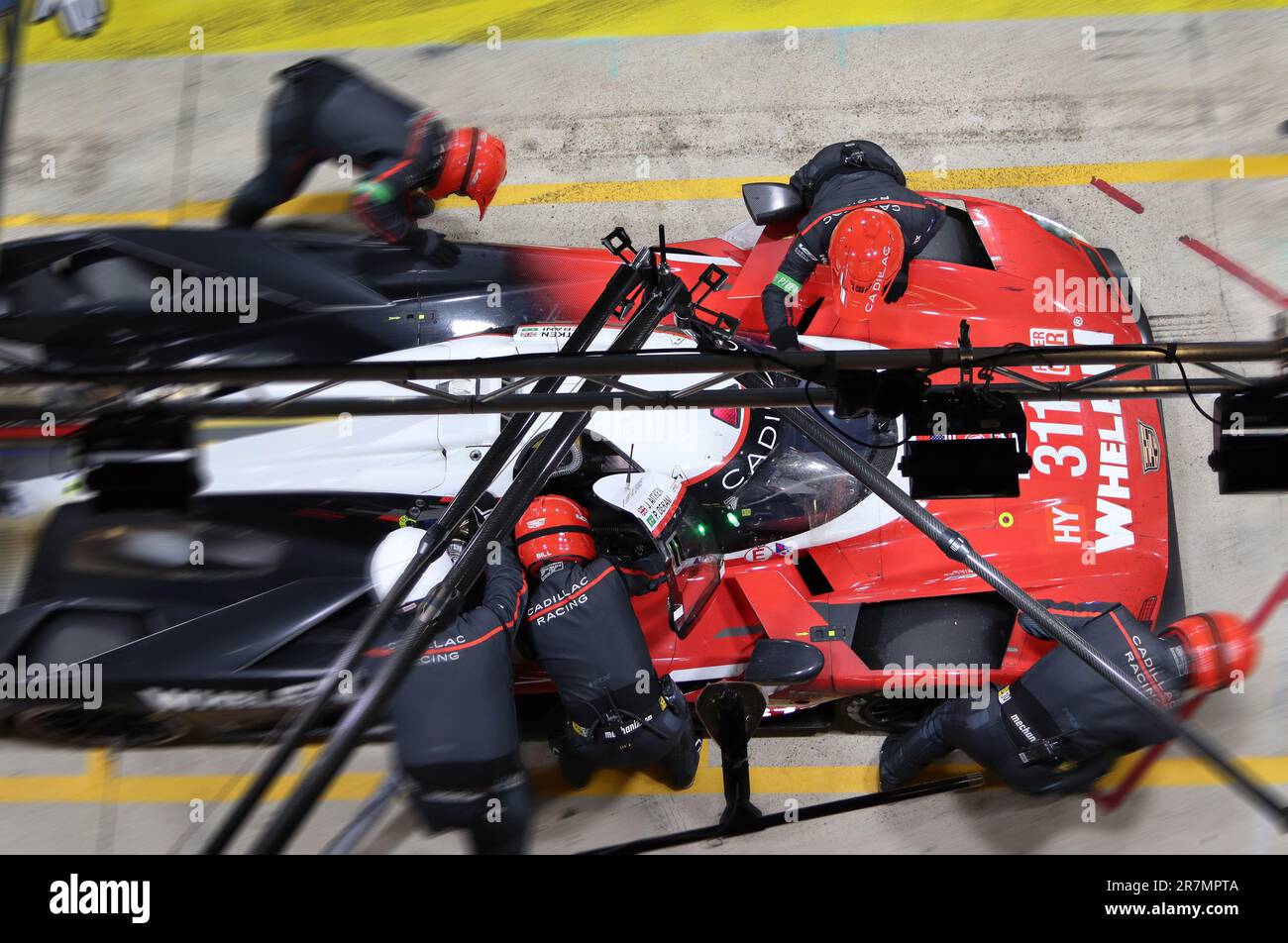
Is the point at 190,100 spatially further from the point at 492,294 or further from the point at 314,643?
the point at 314,643

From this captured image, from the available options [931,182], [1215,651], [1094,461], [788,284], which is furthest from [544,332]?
[1215,651]

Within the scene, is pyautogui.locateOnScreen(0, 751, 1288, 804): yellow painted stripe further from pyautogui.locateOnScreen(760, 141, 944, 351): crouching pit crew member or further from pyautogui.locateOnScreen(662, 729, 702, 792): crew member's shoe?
pyautogui.locateOnScreen(760, 141, 944, 351): crouching pit crew member

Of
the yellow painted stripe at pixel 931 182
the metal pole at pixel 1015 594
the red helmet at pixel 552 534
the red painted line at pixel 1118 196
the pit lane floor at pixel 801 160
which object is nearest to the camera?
the metal pole at pixel 1015 594

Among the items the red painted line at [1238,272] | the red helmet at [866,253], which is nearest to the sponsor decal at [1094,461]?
the red helmet at [866,253]

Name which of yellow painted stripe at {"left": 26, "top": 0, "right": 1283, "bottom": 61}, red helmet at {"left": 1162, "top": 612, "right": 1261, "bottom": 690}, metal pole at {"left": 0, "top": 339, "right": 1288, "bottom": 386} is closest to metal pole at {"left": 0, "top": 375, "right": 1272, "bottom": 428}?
metal pole at {"left": 0, "top": 339, "right": 1288, "bottom": 386}

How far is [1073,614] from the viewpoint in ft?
15.3

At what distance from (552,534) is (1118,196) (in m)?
4.03

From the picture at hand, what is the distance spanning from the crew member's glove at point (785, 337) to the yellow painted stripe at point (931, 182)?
5.85 feet

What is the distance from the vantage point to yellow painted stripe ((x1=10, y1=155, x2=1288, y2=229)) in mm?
6578

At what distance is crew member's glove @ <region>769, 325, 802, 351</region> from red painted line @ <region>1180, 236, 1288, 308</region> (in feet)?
9.08

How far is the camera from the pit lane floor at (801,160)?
5.60 m

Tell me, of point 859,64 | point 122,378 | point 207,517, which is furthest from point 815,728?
point 859,64

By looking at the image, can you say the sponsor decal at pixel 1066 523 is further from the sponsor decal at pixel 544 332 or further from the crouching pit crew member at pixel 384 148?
the crouching pit crew member at pixel 384 148

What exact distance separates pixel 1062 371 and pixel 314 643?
137 inches
